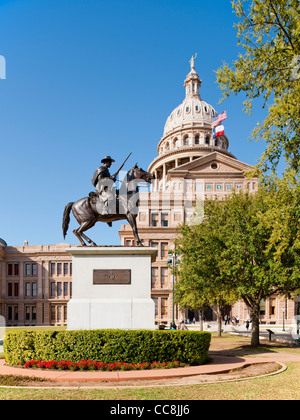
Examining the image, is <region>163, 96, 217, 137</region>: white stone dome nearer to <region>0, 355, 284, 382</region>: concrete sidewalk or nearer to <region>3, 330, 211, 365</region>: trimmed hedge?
<region>3, 330, 211, 365</region>: trimmed hedge

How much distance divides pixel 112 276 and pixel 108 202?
9.74 feet

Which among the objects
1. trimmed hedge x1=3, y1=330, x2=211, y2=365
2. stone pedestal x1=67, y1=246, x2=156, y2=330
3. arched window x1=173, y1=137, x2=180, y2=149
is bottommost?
trimmed hedge x1=3, y1=330, x2=211, y2=365

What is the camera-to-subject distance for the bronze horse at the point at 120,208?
51.0 ft

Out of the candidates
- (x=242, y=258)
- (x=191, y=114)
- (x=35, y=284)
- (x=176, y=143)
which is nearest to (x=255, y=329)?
(x=242, y=258)

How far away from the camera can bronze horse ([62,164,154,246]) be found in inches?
612

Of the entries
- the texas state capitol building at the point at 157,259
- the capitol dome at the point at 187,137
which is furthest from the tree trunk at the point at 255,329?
the capitol dome at the point at 187,137

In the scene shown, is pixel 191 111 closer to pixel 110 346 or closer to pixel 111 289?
pixel 111 289

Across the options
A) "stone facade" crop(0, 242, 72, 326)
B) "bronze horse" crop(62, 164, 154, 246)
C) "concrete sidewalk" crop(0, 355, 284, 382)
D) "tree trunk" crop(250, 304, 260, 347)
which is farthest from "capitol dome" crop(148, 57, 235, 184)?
"concrete sidewalk" crop(0, 355, 284, 382)

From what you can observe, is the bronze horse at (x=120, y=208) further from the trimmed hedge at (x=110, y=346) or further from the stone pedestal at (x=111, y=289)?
the trimmed hedge at (x=110, y=346)

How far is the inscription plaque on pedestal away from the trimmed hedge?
225cm

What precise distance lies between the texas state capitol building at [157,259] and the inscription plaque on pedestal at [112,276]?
167 feet

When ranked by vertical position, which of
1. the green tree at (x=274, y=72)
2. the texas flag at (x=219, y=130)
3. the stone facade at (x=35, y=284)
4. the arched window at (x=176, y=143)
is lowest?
the stone facade at (x=35, y=284)

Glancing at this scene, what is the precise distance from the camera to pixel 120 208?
15609mm

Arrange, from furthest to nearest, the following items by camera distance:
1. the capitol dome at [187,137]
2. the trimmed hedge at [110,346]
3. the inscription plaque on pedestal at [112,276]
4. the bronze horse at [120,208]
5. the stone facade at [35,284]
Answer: the capitol dome at [187,137], the stone facade at [35,284], the bronze horse at [120,208], the inscription plaque on pedestal at [112,276], the trimmed hedge at [110,346]
